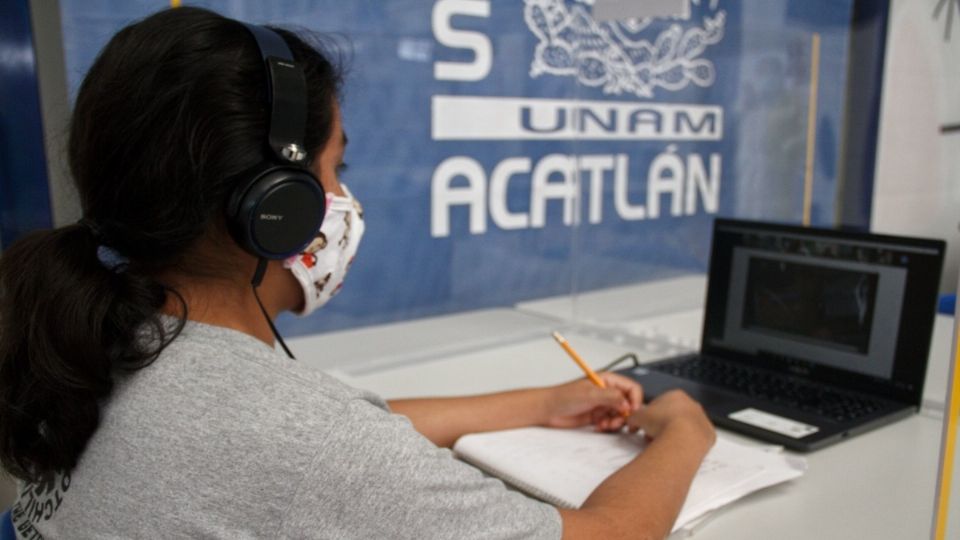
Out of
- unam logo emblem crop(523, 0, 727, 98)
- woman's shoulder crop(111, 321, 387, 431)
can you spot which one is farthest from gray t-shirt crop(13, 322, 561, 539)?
unam logo emblem crop(523, 0, 727, 98)

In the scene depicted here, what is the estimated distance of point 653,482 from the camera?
78 centimetres

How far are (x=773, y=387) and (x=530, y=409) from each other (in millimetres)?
390

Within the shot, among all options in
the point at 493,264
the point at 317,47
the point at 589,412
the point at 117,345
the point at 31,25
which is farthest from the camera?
the point at 493,264

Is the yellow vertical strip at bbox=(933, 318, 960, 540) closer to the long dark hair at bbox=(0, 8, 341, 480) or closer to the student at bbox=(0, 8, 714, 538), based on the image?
the student at bbox=(0, 8, 714, 538)

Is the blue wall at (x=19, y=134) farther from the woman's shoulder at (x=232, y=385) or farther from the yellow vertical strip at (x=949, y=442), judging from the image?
the yellow vertical strip at (x=949, y=442)

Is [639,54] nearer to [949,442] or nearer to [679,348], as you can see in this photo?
[679,348]

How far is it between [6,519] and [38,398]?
23 cm

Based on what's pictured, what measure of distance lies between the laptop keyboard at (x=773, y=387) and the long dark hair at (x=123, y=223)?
834 millimetres

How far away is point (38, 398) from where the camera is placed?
0.61m

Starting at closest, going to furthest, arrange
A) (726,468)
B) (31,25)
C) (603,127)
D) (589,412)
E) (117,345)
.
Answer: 1. (117,345)
2. (726,468)
3. (589,412)
4. (31,25)
5. (603,127)

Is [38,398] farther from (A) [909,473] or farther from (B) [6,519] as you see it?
(A) [909,473]

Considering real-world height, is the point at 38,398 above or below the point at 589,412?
above

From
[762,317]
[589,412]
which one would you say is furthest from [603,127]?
[589,412]

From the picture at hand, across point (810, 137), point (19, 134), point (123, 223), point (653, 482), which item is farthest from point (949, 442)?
point (810, 137)
